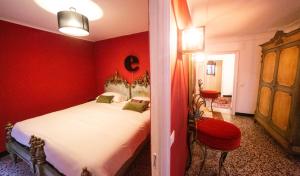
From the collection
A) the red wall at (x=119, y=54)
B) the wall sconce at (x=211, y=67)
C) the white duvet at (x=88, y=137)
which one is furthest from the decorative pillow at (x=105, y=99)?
the wall sconce at (x=211, y=67)

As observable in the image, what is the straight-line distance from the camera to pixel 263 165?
2.06 meters

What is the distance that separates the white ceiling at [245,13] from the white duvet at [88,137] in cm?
208

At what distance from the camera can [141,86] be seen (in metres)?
3.67

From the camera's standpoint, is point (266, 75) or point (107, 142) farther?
point (266, 75)

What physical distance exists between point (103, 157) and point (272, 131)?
10.5 ft

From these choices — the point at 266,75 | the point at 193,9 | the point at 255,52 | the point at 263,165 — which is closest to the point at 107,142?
the point at 193,9

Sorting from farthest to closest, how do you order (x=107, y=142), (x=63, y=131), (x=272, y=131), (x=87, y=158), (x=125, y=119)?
(x=272, y=131) < (x=125, y=119) < (x=63, y=131) < (x=107, y=142) < (x=87, y=158)

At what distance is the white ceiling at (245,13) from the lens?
6.35 ft

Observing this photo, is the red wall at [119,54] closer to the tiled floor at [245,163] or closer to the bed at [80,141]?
the bed at [80,141]

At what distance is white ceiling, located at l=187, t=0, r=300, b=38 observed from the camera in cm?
194

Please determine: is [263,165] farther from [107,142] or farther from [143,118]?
[107,142]

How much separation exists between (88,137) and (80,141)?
0.35 ft

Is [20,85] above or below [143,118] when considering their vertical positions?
above

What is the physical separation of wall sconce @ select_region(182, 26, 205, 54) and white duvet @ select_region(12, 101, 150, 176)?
1.43 metres
